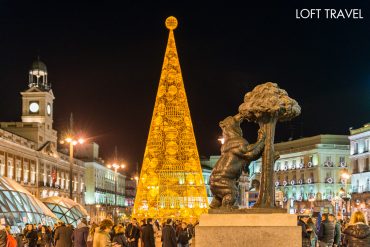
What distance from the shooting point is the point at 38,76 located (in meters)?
88.2

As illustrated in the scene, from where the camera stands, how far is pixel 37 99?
86.9m

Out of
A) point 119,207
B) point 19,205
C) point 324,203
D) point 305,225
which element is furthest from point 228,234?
point 119,207

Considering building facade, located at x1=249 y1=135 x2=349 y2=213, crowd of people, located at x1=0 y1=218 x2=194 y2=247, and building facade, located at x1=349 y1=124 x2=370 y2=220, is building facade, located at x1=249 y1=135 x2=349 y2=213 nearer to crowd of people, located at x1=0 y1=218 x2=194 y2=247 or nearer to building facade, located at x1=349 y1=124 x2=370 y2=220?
building facade, located at x1=349 y1=124 x2=370 y2=220

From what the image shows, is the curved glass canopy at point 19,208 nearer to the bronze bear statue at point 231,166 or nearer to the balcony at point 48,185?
the bronze bear statue at point 231,166

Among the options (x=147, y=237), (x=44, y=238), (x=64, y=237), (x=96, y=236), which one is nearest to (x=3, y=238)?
(x=64, y=237)

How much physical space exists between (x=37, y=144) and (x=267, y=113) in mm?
72794

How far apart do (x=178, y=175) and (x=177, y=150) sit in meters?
1.77

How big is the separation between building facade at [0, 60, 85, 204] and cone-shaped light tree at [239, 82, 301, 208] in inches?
2419

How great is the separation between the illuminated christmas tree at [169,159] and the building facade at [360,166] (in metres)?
42.2

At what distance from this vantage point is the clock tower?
86.4m

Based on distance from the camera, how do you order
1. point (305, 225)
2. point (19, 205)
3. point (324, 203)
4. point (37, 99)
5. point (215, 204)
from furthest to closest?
point (324, 203)
point (37, 99)
point (19, 205)
point (305, 225)
point (215, 204)

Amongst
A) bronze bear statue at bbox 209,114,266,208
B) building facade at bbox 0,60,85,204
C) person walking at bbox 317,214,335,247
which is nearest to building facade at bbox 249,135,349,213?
building facade at bbox 0,60,85,204

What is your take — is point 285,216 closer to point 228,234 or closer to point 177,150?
point 228,234

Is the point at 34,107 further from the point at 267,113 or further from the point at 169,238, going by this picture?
the point at 267,113
